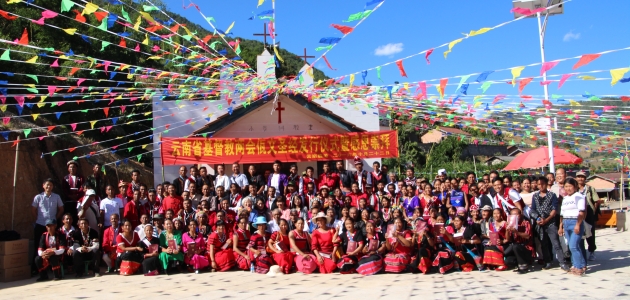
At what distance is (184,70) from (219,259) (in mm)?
20730

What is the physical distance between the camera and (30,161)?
408 inches

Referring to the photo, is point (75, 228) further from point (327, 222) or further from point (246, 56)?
point (246, 56)

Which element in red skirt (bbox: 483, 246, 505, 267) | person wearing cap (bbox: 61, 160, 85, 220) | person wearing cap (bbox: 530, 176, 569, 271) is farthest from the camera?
person wearing cap (bbox: 61, 160, 85, 220)

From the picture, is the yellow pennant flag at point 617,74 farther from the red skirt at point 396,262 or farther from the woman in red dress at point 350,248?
the woman in red dress at point 350,248

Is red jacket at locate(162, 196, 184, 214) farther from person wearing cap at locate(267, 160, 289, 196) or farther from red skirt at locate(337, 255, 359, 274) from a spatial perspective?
red skirt at locate(337, 255, 359, 274)

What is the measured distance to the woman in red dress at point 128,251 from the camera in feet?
26.5

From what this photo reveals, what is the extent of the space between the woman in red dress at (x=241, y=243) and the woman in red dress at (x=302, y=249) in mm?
815

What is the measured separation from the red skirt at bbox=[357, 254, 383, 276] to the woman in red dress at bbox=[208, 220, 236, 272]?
2.20 meters

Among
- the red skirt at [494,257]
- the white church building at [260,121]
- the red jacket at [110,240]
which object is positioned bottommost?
the red skirt at [494,257]

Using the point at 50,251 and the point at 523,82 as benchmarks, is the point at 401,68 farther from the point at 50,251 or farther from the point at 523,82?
the point at 50,251

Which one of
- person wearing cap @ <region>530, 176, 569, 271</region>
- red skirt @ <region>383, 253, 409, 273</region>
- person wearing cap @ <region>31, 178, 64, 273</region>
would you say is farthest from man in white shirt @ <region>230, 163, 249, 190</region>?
person wearing cap @ <region>530, 176, 569, 271</region>

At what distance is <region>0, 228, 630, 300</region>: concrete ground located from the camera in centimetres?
585

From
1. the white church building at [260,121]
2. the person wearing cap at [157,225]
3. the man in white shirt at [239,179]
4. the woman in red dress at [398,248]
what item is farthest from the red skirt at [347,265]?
the white church building at [260,121]

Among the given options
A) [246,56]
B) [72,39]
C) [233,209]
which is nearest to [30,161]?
[233,209]
